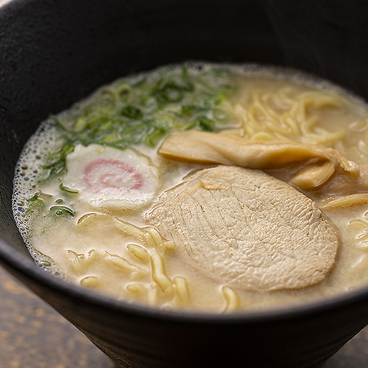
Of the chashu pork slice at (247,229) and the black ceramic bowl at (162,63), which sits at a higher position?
the black ceramic bowl at (162,63)

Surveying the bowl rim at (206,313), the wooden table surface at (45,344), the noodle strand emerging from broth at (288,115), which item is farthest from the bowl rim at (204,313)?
the noodle strand emerging from broth at (288,115)

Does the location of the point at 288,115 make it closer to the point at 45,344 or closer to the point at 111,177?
the point at 111,177

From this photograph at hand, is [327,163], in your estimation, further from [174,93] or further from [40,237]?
[40,237]

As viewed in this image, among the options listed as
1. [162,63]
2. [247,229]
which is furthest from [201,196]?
[162,63]

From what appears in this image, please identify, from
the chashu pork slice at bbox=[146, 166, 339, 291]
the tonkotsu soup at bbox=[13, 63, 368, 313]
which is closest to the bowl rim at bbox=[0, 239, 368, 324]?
the tonkotsu soup at bbox=[13, 63, 368, 313]

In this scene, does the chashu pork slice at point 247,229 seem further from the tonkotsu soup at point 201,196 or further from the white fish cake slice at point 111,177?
the white fish cake slice at point 111,177

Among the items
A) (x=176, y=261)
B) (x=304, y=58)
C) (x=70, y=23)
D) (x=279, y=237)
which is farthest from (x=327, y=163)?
(x=70, y=23)
